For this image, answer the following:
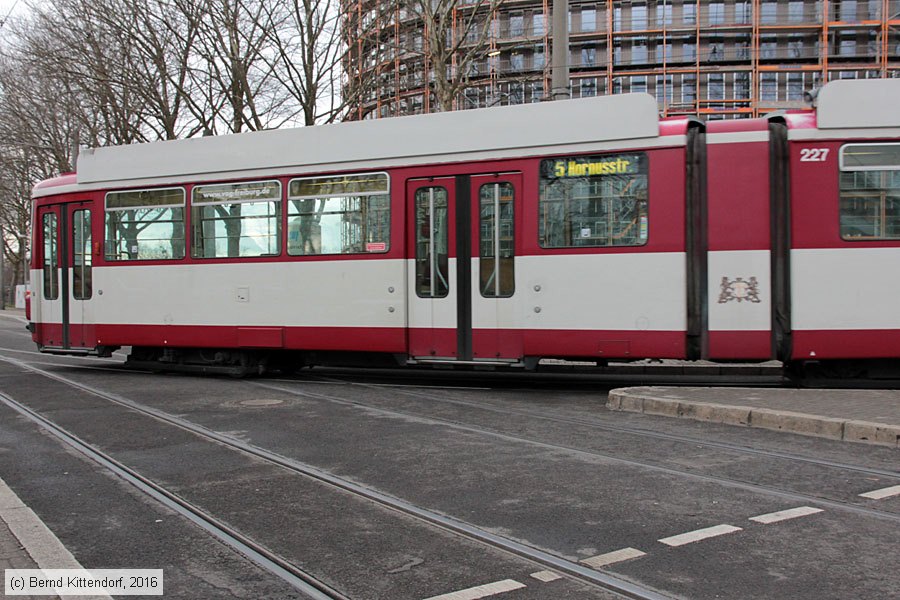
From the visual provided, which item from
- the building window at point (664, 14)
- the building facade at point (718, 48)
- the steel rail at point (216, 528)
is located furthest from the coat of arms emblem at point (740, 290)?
the building window at point (664, 14)

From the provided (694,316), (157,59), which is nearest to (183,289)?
(694,316)

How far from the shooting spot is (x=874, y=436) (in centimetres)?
680

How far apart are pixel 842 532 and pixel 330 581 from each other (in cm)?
297

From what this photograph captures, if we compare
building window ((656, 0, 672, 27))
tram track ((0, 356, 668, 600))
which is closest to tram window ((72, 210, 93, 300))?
tram track ((0, 356, 668, 600))

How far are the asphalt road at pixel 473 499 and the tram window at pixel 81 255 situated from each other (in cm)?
408

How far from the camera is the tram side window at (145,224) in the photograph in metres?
12.1

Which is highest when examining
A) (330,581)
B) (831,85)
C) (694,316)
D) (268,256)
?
(831,85)

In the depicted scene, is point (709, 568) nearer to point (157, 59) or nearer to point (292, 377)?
point (292, 377)

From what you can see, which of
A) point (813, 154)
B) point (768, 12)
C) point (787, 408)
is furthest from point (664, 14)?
point (787, 408)

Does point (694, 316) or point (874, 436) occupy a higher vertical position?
point (694, 316)

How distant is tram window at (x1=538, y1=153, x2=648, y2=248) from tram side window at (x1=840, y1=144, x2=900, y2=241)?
2225 millimetres

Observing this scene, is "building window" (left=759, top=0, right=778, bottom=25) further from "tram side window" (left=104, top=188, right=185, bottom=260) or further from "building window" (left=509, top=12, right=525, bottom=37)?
"tram side window" (left=104, top=188, right=185, bottom=260)

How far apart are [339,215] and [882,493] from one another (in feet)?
25.0

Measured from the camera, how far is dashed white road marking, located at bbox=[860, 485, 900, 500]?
209 inches
